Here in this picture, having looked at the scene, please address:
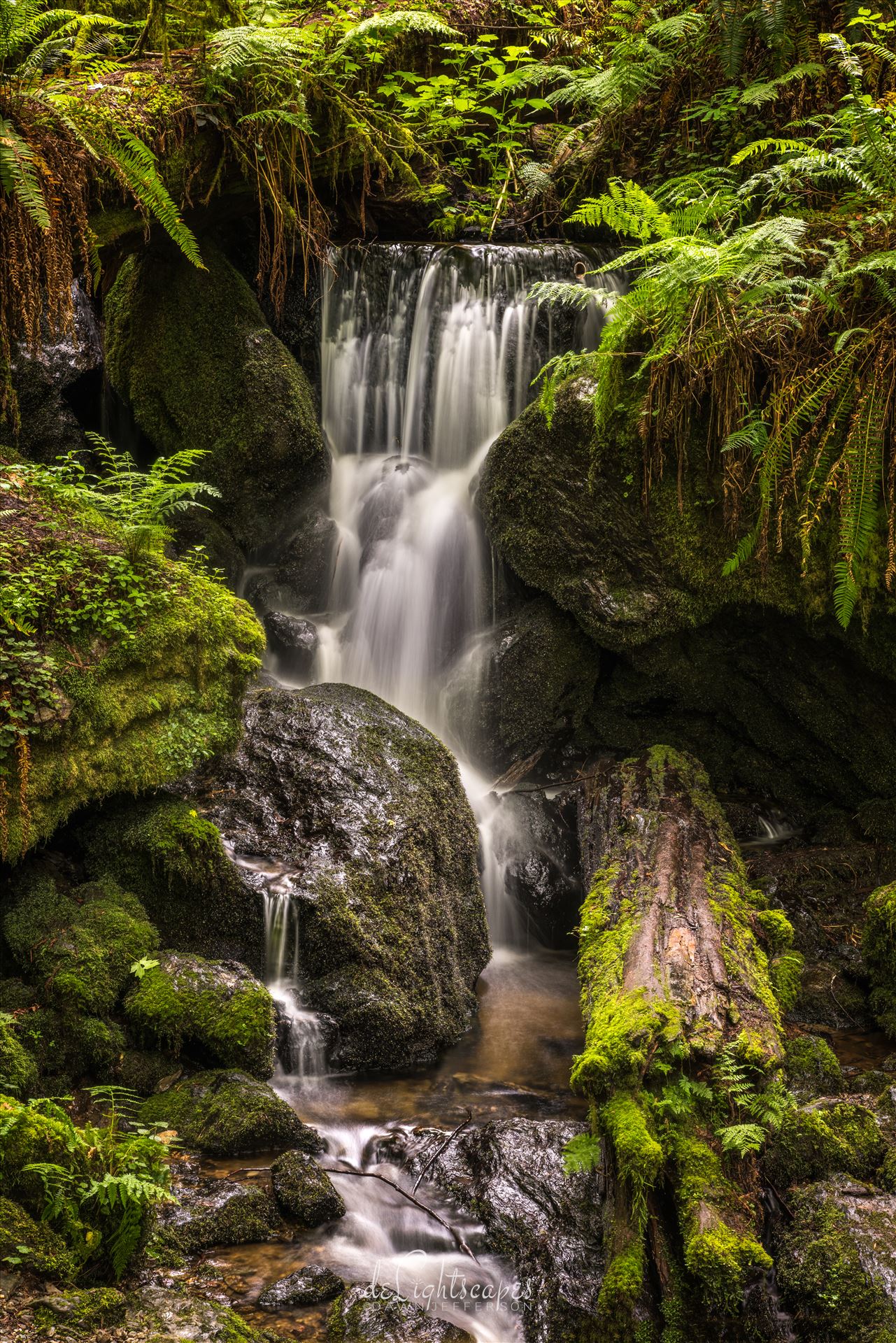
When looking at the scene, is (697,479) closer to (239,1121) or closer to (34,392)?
(239,1121)

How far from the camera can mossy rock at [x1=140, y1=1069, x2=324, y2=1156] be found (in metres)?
3.72

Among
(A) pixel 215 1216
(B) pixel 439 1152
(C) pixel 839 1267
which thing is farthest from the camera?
(B) pixel 439 1152

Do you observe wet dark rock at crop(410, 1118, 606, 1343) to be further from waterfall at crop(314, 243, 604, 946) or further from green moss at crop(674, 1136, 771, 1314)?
waterfall at crop(314, 243, 604, 946)

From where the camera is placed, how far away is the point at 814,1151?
3564 millimetres

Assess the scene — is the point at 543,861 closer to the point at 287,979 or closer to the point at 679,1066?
the point at 287,979

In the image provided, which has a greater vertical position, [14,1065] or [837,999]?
[14,1065]

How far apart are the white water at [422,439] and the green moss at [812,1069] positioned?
228 centimetres

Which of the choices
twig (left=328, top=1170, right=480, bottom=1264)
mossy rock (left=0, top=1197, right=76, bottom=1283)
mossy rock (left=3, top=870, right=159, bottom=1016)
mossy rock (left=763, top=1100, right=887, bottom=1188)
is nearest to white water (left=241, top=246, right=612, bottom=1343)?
twig (left=328, top=1170, right=480, bottom=1264)

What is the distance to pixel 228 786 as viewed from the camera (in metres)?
5.27

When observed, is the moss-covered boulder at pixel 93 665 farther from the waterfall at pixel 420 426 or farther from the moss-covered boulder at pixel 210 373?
the moss-covered boulder at pixel 210 373

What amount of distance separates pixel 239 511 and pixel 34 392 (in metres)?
1.92

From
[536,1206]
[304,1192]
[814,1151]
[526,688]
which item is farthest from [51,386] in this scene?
[814,1151]

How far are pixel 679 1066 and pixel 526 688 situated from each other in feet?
12.0

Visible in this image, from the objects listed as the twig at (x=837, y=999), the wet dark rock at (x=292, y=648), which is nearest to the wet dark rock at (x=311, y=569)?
the wet dark rock at (x=292, y=648)
